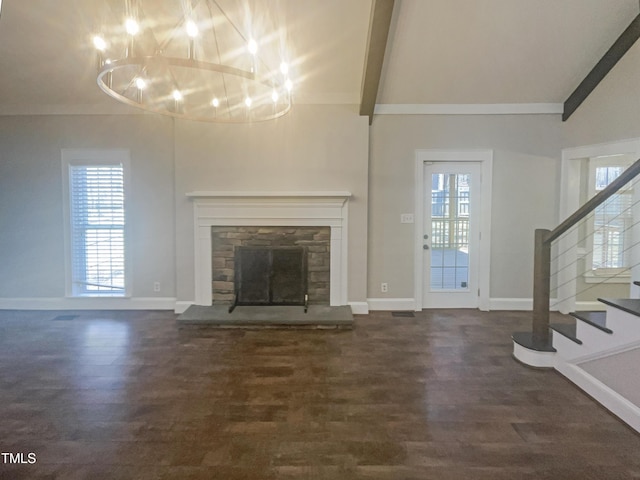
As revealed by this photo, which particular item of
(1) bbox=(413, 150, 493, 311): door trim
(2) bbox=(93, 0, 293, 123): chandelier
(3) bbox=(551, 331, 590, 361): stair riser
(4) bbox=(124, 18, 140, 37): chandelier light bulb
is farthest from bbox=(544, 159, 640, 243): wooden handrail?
(4) bbox=(124, 18, 140, 37): chandelier light bulb

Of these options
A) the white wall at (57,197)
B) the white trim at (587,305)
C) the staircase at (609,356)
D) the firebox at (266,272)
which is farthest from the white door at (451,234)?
the white wall at (57,197)

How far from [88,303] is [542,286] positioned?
5.24m

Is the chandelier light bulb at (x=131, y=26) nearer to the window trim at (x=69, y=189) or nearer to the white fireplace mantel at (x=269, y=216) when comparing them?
the white fireplace mantel at (x=269, y=216)

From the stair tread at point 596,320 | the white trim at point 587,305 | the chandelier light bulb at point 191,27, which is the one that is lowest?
the white trim at point 587,305

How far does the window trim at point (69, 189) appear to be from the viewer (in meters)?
4.75

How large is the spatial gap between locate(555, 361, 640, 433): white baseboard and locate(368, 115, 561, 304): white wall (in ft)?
6.40

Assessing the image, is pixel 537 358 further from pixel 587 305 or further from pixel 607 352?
pixel 587 305

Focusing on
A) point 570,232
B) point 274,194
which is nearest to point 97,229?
point 274,194

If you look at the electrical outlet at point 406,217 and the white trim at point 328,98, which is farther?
the electrical outlet at point 406,217

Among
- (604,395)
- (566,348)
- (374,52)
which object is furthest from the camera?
(374,52)

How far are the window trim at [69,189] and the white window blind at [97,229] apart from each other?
0.11 feet

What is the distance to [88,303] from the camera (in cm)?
489

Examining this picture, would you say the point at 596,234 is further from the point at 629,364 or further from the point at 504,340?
the point at 629,364

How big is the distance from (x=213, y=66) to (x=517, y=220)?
14.0 feet
